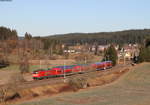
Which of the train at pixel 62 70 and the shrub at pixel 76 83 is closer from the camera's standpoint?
the shrub at pixel 76 83

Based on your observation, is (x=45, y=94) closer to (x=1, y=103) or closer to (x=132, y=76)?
(x=1, y=103)

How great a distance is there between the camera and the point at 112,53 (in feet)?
339

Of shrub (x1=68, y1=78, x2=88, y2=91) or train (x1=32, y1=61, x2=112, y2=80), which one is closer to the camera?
shrub (x1=68, y1=78, x2=88, y2=91)

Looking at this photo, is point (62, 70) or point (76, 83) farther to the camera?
point (62, 70)

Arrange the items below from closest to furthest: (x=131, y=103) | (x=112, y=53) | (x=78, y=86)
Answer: (x=131, y=103) → (x=78, y=86) → (x=112, y=53)

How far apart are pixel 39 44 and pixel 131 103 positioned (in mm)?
147353

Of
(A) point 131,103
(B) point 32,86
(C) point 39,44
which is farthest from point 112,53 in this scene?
(C) point 39,44

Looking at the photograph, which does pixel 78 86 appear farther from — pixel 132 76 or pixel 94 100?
pixel 132 76

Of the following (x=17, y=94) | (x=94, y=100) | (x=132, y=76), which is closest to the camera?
(x=94, y=100)

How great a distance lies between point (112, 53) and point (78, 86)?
49.3m

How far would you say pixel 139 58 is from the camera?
12062 cm

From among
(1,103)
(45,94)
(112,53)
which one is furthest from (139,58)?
(1,103)

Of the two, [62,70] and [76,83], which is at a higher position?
[62,70]

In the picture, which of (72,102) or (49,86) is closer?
(72,102)
